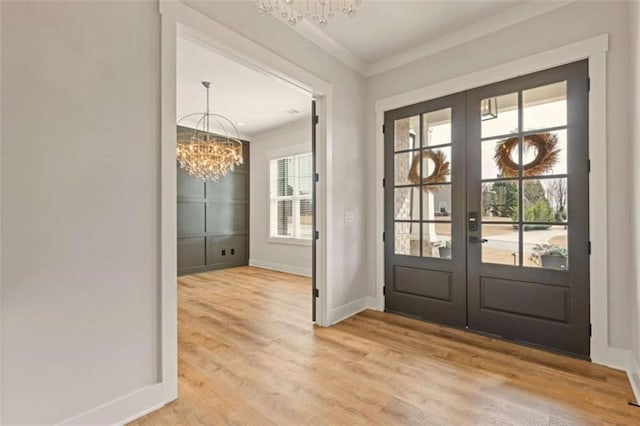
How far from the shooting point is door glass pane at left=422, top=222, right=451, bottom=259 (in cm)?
323

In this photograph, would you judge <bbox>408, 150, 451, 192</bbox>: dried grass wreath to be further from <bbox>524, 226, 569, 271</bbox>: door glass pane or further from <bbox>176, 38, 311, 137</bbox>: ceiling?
<bbox>176, 38, 311, 137</bbox>: ceiling

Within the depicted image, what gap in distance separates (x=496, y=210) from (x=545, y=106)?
3.23 feet

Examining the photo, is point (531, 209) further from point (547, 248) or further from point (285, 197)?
point (285, 197)

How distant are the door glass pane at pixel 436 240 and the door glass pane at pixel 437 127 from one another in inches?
34.9

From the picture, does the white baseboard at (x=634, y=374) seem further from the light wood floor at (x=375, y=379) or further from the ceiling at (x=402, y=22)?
the ceiling at (x=402, y=22)

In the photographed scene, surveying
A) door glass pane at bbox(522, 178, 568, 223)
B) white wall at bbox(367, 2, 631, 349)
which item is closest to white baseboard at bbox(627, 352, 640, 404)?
white wall at bbox(367, 2, 631, 349)

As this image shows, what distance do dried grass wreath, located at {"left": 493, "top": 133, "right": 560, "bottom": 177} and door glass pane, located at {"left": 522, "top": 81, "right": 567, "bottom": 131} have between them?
0.11 metres

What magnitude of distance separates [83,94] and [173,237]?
909 mm

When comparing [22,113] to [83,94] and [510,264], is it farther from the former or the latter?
Answer: [510,264]

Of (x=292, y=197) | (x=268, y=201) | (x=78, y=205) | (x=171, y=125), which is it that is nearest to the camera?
(x=78, y=205)

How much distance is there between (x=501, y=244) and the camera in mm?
2902

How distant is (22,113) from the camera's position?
1.45 m

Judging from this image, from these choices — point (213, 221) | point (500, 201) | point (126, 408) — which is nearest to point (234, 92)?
point (213, 221)

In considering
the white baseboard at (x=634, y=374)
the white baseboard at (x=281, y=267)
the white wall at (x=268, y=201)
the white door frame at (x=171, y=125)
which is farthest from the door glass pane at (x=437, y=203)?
the white baseboard at (x=281, y=267)
